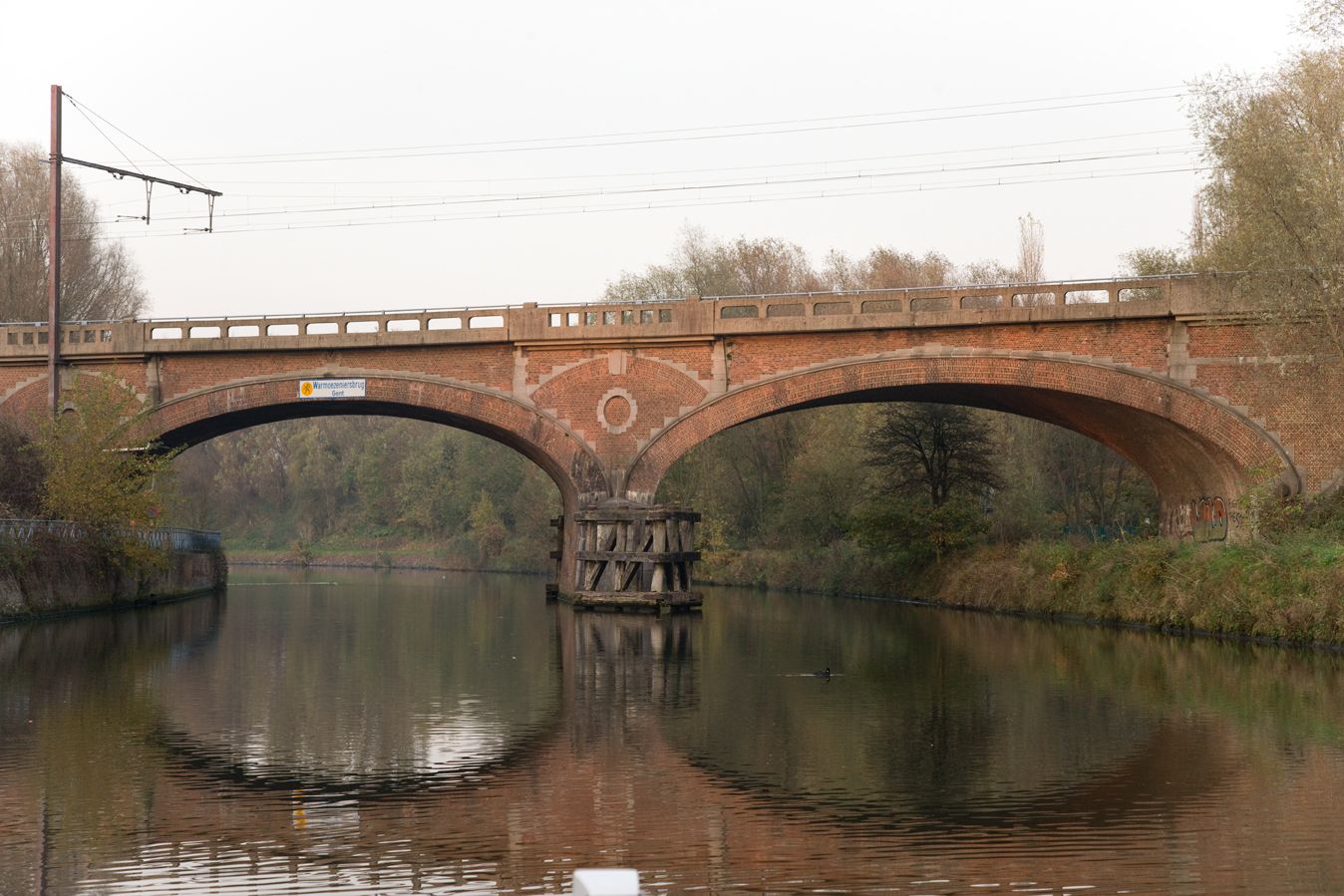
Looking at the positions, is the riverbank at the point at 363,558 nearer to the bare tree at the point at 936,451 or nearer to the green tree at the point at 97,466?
the bare tree at the point at 936,451

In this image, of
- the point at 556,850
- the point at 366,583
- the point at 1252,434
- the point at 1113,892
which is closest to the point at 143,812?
the point at 556,850

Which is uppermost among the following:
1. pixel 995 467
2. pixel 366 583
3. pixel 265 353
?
pixel 265 353

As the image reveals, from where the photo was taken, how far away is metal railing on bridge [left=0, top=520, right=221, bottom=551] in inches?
1181

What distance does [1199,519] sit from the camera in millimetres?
35656

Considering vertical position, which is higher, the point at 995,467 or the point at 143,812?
the point at 995,467

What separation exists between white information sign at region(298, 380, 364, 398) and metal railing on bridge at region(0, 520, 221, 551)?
5004mm

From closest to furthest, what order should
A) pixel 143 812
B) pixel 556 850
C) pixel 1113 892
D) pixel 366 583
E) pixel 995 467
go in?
pixel 1113 892 → pixel 556 850 → pixel 143 812 → pixel 995 467 → pixel 366 583

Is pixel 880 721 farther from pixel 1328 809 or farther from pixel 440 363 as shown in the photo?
pixel 440 363

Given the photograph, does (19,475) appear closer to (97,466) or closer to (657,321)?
(97,466)

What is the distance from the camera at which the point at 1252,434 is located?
1286 inches

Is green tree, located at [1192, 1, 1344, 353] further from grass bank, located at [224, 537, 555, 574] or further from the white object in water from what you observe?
grass bank, located at [224, 537, 555, 574]

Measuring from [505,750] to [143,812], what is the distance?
4009mm

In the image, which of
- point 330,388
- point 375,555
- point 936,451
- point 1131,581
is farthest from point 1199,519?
point 375,555

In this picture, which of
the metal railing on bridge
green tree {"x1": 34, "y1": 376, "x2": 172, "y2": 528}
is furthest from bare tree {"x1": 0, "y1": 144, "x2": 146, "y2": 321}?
green tree {"x1": 34, "y1": 376, "x2": 172, "y2": 528}
